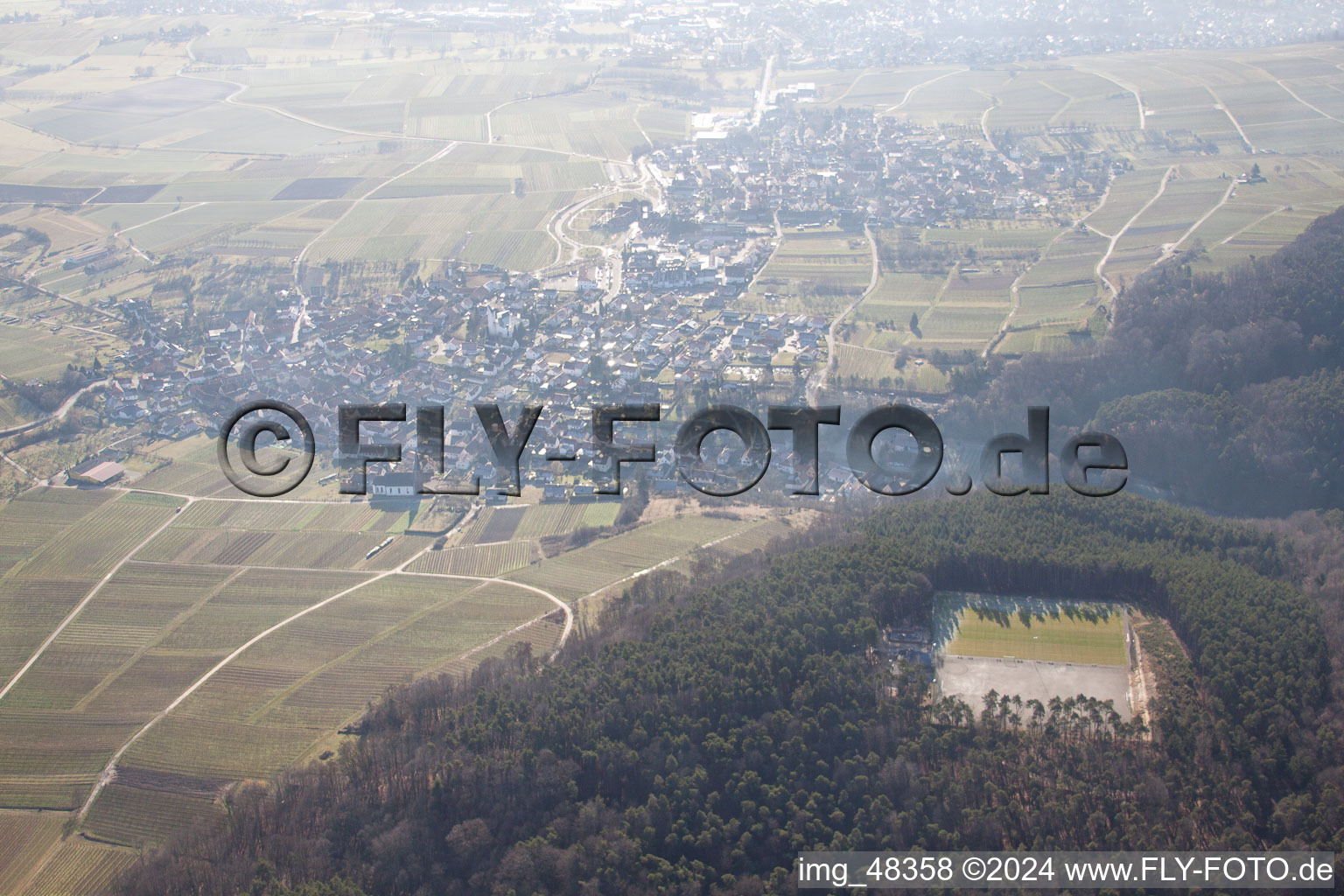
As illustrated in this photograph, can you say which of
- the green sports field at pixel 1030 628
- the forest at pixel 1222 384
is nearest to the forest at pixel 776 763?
the green sports field at pixel 1030 628

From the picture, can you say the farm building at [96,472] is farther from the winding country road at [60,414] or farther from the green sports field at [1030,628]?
the green sports field at [1030,628]

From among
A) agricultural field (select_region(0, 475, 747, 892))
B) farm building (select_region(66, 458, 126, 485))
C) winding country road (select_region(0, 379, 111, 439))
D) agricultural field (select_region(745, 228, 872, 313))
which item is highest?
agricultural field (select_region(745, 228, 872, 313))

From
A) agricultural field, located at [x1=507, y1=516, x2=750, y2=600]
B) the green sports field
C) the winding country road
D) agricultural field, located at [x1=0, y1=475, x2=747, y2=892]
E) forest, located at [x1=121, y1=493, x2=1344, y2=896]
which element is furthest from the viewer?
the winding country road

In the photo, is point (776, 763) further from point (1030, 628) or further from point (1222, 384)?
point (1222, 384)

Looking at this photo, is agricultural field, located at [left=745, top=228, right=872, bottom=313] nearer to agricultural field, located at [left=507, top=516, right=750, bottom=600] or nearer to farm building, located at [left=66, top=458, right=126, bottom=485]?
agricultural field, located at [left=507, top=516, right=750, bottom=600]

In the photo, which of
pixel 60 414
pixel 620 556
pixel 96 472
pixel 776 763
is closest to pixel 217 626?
pixel 620 556

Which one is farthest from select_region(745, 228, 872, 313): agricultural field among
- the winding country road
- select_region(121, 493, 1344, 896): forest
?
the winding country road

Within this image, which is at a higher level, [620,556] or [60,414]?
[60,414]

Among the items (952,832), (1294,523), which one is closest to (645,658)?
(952,832)
